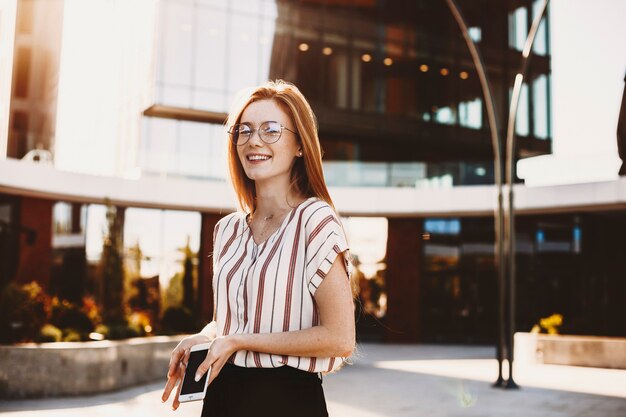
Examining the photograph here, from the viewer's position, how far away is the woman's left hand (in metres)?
1.95

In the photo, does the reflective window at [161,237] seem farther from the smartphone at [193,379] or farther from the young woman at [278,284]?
the smartphone at [193,379]

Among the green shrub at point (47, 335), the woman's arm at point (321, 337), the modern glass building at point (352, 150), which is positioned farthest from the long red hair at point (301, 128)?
the modern glass building at point (352, 150)

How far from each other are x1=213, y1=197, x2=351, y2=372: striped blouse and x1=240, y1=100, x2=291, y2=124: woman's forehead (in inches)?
11.0

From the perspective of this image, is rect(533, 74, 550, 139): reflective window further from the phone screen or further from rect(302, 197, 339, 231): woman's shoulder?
the phone screen

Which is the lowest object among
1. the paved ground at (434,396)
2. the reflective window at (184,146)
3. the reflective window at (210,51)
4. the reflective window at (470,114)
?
the paved ground at (434,396)

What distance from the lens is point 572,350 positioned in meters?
17.7

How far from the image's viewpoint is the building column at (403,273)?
86.7 ft

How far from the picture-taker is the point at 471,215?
2584 centimetres

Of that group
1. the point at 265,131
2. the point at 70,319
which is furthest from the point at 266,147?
the point at 70,319

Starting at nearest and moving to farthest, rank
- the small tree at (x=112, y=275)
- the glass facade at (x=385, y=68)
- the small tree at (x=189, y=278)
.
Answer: the small tree at (x=112, y=275)
the small tree at (x=189, y=278)
the glass facade at (x=385, y=68)

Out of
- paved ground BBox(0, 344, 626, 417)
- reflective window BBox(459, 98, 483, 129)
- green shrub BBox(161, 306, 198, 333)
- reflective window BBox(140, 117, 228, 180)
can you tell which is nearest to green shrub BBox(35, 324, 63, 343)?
paved ground BBox(0, 344, 626, 417)

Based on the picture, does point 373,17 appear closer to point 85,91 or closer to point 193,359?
point 85,91

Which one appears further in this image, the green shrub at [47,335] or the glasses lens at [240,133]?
the green shrub at [47,335]

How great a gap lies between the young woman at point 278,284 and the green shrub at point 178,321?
53.5 feet
